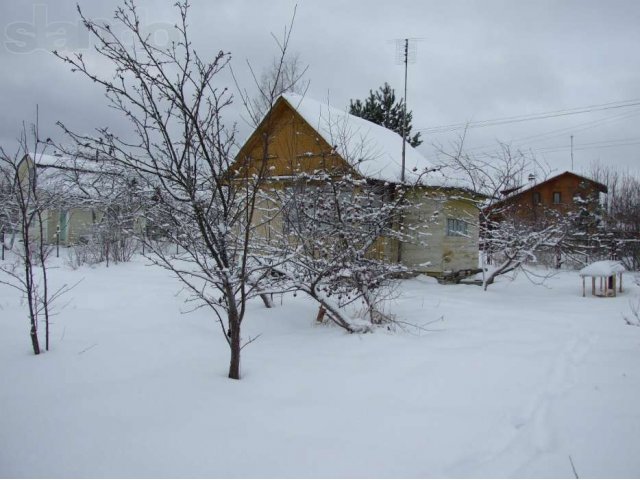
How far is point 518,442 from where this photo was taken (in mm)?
2686

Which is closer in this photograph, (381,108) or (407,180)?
(407,180)

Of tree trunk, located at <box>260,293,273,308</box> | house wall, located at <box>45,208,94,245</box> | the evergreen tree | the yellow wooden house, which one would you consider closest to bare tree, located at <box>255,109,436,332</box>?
tree trunk, located at <box>260,293,273,308</box>

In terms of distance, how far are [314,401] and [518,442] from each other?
4.51 feet

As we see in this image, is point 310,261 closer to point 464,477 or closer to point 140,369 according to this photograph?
point 140,369

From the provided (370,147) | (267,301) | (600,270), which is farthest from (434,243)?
(267,301)

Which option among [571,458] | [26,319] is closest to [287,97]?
[26,319]

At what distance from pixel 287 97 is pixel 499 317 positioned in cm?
788

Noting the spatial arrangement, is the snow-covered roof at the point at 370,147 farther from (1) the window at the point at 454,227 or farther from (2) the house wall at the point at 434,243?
(1) the window at the point at 454,227

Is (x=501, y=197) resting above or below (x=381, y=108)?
below

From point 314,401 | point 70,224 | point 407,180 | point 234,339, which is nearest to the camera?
point 314,401

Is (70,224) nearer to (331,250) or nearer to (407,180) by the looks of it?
(407,180)

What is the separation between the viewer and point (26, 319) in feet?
17.6

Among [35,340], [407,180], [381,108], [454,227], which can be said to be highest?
[381,108]

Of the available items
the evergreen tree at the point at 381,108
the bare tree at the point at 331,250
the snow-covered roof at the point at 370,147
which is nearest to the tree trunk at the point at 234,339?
the bare tree at the point at 331,250
